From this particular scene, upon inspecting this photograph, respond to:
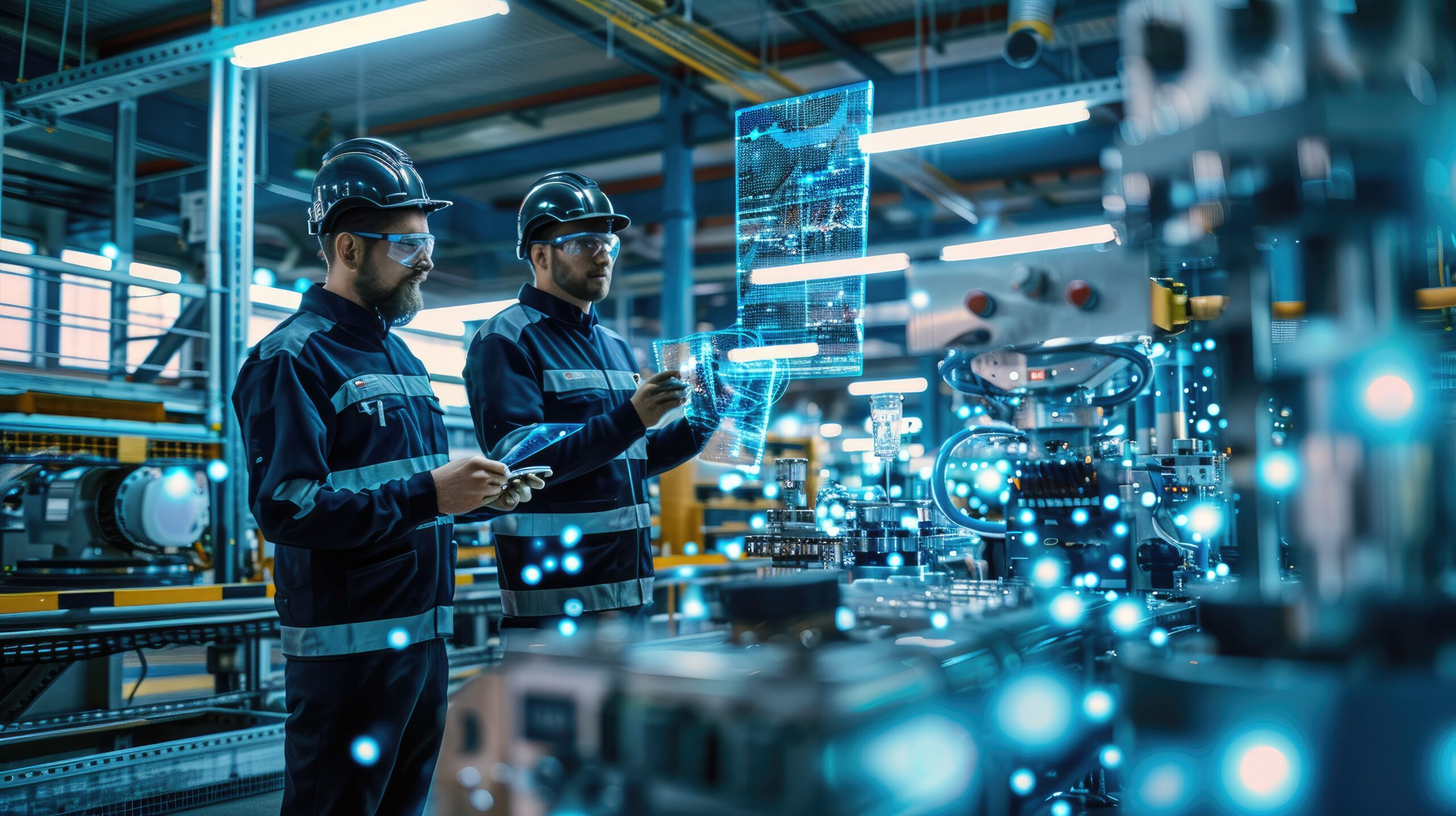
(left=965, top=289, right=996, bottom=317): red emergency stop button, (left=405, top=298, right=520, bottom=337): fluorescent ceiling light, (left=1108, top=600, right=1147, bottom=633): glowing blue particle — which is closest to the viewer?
(left=1108, top=600, right=1147, bottom=633): glowing blue particle

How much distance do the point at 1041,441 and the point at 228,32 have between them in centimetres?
363

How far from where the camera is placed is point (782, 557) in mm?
2090

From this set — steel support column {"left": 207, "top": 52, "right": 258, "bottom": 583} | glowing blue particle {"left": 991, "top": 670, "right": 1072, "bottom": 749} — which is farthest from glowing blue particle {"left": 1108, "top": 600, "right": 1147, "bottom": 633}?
steel support column {"left": 207, "top": 52, "right": 258, "bottom": 583}

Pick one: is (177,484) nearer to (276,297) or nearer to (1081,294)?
(1081,294)

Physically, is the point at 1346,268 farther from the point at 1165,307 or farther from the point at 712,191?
the point at 712,191

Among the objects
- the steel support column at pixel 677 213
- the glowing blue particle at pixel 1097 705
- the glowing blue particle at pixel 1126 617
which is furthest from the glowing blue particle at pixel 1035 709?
the steel support column at pixel 677 213

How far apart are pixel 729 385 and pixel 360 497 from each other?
771mm

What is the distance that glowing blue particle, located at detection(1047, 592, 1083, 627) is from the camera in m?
1.40

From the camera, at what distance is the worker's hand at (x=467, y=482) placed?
1.75 meters

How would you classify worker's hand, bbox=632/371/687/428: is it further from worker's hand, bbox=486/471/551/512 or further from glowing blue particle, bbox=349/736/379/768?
glowing blue particle, bbox=349/736/379/768

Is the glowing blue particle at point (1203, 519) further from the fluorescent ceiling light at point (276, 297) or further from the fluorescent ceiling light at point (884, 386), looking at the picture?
the fluorescent ceiling light at point (884, 386)

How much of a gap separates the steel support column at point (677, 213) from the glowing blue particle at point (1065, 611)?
24.0 ft

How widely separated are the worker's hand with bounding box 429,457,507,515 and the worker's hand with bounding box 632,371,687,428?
0.34m

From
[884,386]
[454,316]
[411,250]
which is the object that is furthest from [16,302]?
[884,386]
